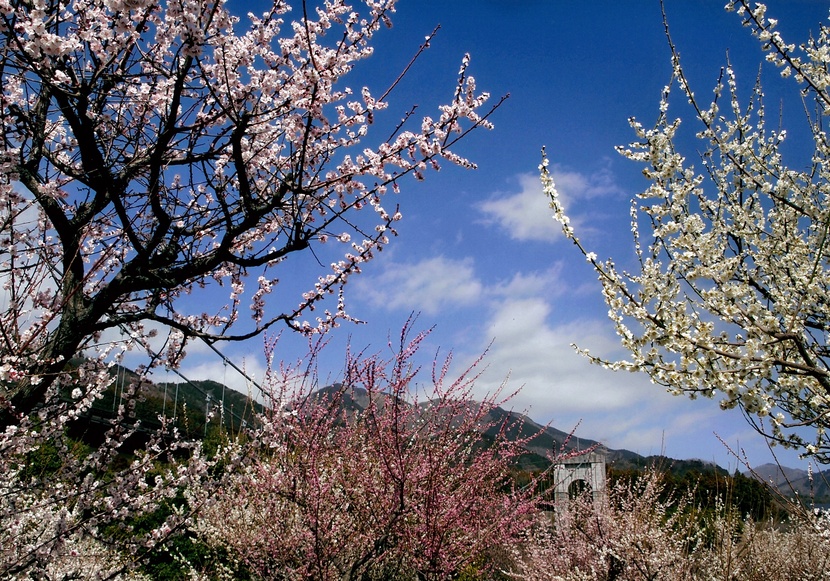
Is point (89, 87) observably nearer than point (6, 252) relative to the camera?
Yes

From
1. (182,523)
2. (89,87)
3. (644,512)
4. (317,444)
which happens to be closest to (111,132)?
(89,87)

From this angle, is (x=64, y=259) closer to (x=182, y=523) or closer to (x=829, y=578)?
(x=182, y=523)

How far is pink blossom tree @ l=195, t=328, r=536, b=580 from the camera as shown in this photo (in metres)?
5.30

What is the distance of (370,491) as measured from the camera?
5.54m

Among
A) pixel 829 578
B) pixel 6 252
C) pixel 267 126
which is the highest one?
pixel 267 126

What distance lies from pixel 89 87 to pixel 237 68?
3.20 ft

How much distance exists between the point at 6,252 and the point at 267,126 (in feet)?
5.58

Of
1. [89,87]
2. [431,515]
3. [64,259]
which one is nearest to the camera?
[89,87]

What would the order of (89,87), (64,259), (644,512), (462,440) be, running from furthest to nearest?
1. (462,440)
2. (644,512)
3. (64,259)
4. (89,87)

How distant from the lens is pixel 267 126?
377 cm

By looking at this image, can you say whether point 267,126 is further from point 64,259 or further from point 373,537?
point 373,537

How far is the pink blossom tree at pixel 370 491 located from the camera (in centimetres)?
530

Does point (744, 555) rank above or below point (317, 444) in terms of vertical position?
below

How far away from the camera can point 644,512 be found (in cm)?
611
